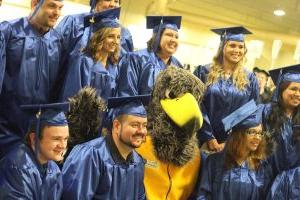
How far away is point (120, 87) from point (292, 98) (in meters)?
1.44

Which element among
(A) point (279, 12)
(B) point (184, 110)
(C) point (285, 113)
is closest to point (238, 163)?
(B) point (184, 110)

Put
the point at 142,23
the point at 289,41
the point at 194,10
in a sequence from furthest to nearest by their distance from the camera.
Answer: the point at 289,41, the point at 194,10, the point at 142,23

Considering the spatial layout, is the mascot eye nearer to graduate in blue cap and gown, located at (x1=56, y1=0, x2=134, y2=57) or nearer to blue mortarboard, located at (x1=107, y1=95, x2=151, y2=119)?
blue mortarboard, located at (x1=107, y1=95, x2=151, y2=119)

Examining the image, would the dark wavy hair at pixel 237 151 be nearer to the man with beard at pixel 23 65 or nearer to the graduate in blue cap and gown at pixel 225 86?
the graduate in blue cap and gown at pixel 225 86

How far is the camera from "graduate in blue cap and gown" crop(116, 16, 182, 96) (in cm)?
395

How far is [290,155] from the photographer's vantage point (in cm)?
392

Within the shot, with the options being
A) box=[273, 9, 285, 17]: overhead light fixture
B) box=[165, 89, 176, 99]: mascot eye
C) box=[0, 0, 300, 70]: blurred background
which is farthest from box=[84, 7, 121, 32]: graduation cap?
box=[273, 9, 285, 17]: overhead light fixture

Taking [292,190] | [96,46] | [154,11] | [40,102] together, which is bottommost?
[292,190]

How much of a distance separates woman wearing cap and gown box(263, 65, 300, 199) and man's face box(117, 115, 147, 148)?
1241 mm

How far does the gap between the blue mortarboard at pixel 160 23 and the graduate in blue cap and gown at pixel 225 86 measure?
508 mm

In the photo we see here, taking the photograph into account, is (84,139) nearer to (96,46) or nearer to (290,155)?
(96,46)

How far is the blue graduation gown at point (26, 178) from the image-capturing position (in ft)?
8.89

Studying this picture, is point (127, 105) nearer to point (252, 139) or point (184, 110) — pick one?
point (184, 110)

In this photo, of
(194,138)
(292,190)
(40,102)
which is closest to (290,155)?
(292,190)
